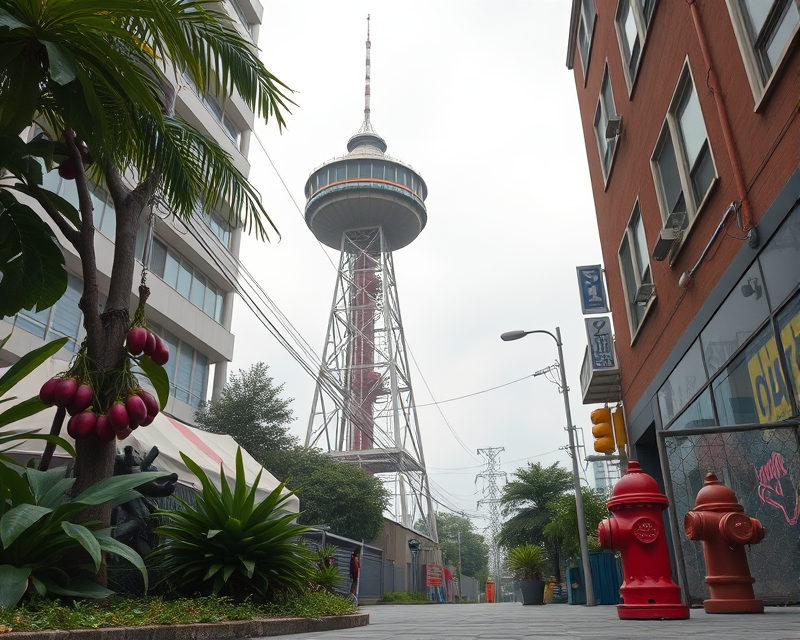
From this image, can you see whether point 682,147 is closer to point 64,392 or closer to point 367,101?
point 64,392

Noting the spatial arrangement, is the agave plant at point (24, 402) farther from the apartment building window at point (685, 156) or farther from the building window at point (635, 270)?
the building window at point (635, 270)

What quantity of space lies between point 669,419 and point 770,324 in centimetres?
499

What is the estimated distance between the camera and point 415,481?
54781mm

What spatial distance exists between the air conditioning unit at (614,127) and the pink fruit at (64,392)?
12.4m

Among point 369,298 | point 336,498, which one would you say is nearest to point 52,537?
point 336,498

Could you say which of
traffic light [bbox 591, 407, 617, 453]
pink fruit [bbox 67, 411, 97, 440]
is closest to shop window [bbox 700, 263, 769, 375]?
traffic light [bbox 591, 407, 617, 453]

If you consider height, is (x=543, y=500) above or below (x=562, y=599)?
above

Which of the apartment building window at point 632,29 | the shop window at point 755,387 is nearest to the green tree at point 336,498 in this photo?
the apartment building window at point 632,29

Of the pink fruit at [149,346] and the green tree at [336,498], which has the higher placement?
the green tree at [336,498]

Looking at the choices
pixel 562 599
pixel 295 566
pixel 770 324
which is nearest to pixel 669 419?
pixel 770 324

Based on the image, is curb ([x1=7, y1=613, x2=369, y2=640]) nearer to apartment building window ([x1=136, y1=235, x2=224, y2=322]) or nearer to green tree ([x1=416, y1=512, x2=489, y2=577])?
apartment building window ([x1=136, y1=235, x2=224, y2=322])

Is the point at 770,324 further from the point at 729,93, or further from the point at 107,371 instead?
the point at 107,371

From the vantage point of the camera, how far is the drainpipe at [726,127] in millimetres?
7746

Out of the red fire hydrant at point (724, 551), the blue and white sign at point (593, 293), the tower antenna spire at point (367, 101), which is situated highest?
the tower antenna spire at point (367, 101)
